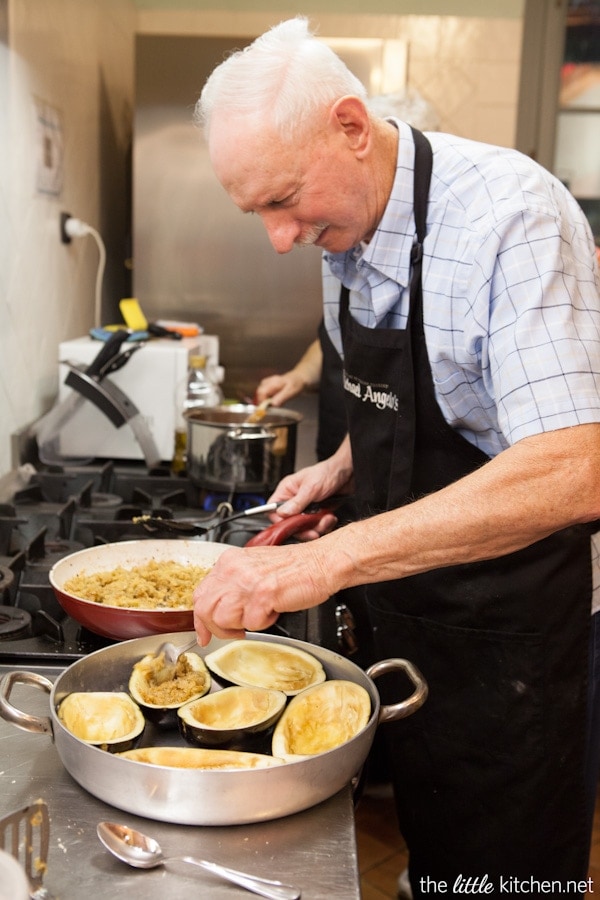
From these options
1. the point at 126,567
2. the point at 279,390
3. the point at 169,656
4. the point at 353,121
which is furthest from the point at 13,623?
the point at 279,390

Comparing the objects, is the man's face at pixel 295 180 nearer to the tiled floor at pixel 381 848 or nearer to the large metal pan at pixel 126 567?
the large metal pan at pixel 126 567

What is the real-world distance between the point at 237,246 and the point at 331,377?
0.87m

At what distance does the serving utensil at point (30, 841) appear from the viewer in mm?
754

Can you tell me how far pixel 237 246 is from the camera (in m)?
3.07

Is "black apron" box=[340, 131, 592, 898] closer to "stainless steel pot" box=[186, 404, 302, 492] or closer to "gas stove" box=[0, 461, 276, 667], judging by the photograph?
"gas stove" box=[0, 461, 276, 667]

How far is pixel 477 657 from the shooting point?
137 centimetres

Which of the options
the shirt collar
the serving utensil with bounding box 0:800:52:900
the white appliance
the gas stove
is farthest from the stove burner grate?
the white appliance

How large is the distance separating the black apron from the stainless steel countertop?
1.61 ft

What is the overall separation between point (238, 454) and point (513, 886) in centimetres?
98

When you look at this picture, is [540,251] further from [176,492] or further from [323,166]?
[176,492]

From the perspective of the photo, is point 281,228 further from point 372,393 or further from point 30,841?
point 30,841

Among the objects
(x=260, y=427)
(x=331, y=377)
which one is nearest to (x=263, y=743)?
(x=260, y=427)

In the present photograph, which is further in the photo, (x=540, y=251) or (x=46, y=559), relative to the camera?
(x=46, y=559)

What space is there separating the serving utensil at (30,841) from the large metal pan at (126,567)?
39cm
